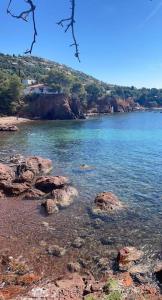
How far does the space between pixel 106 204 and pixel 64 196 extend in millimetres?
3554

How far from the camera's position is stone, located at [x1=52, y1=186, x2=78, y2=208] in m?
23.8

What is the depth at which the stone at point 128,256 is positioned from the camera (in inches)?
599

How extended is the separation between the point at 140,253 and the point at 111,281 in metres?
3.79

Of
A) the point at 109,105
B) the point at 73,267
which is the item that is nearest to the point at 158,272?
the point at 73,267

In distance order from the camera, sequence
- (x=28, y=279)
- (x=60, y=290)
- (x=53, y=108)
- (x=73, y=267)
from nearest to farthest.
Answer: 1. (x=60, y=290)
2. (x=28, y=279)
3. (x=73, y=267)
4. (x=53, y=108)

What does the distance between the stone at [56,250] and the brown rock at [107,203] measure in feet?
20.3

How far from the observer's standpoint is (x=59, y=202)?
2378 cm

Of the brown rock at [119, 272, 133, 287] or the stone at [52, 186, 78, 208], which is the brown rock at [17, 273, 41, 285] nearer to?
the brown rock at [119, 272, 133, 287]

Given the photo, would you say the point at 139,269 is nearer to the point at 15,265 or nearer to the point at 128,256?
the point at 128,256

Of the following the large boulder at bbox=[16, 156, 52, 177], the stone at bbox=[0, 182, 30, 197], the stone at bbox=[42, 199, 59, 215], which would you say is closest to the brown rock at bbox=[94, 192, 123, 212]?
the stone at bbox=[42, 199, 59, 215]

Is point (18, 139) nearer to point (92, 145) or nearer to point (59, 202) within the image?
point (92, 145)

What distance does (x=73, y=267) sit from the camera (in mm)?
14953

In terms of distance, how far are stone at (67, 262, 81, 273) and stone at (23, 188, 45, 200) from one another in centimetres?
1083

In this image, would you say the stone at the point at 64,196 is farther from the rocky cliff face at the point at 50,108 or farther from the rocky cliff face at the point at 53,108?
the rocky cliff face at the point at 50,108
